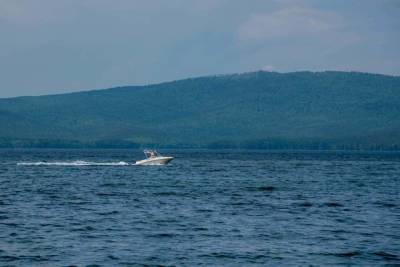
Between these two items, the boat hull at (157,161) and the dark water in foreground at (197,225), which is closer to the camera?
the dark water in foreground at (197,225)

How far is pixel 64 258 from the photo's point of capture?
35.0m

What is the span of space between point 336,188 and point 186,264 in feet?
142

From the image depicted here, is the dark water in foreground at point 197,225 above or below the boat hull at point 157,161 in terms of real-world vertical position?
below

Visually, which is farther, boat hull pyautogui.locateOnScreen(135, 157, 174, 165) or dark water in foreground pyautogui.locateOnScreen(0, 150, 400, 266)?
boat hull pyautogui.locateOnScreen(135, 157, 174, 165)

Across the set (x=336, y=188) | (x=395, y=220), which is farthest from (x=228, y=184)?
(x=395, y=220)

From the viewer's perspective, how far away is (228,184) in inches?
3167

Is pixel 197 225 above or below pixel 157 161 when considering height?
below

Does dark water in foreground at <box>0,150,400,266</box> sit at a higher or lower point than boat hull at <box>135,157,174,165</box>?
lower

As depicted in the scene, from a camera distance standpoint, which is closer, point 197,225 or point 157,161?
point 197,225

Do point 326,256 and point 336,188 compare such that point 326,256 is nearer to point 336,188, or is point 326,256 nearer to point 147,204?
point 147,204

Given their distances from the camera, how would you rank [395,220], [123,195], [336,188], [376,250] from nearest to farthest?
[376,250]
[395,220]
[123,195]
[336,188]

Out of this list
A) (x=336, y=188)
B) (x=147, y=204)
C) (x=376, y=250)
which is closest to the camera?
(x=376, y=250)

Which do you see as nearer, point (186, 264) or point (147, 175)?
point (186, 264)

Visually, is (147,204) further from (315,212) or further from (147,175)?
(147,175)
